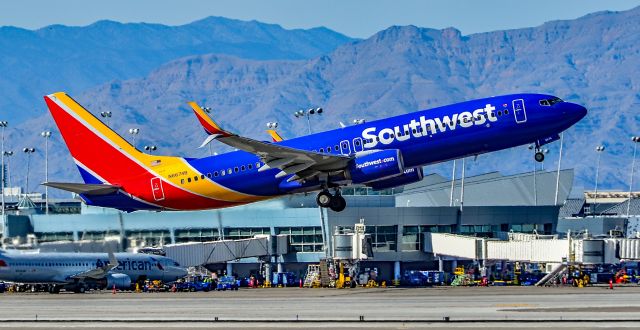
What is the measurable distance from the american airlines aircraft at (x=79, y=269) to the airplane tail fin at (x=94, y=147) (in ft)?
123

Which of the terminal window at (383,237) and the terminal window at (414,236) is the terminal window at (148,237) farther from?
the terminal window at (414,236)

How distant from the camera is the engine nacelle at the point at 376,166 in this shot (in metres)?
88.8

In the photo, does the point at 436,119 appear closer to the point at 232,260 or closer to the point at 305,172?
the point at 305,172

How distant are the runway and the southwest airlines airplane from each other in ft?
29.9

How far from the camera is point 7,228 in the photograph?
14438 cm

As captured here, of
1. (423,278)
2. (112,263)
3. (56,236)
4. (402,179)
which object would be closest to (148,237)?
(112,263)

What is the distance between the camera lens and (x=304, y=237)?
→ 174m

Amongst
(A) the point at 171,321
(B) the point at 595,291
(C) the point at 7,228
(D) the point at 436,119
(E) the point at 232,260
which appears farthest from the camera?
(E) the point at 232,260

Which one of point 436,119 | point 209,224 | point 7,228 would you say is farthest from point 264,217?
point 436,119

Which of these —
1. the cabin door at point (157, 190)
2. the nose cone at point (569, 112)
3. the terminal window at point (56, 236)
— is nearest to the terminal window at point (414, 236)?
the terminal window at point (56, 236)

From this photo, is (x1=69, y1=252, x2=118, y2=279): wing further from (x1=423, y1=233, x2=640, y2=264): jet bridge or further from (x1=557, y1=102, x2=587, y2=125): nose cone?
(x1=557, y1=102, x2=587, y2=125): nose cone

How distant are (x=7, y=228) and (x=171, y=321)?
6760cm

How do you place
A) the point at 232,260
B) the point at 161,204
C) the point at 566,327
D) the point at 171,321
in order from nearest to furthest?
1. the point at 566,327
2. the point at 171,321
3. the point at 161,204
4. the point at 232,260

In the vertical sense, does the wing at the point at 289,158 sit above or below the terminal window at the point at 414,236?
above
